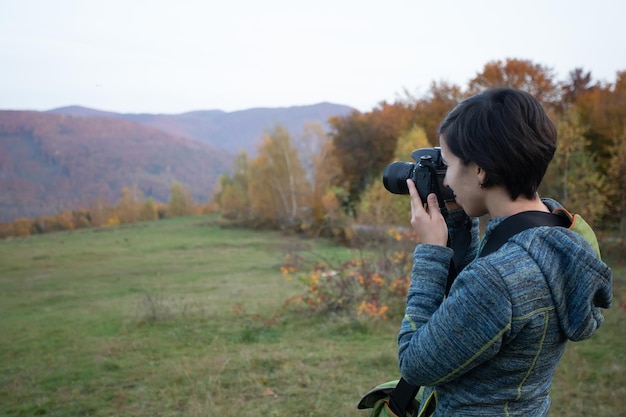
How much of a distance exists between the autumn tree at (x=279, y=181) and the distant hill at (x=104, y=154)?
1778 millimetres

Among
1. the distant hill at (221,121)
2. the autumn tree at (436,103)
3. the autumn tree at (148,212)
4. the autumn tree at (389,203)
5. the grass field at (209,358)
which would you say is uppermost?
the distant hill at (221,121)

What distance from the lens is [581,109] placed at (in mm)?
24031

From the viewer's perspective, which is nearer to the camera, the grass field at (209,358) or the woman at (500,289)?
the woman at (500,289)

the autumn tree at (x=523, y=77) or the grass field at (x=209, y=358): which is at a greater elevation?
the autumn tree at (x=523, y=77)

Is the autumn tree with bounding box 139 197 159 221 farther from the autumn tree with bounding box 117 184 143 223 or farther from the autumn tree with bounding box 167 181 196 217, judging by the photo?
the autumn tree with bounding box 167 181 196 217

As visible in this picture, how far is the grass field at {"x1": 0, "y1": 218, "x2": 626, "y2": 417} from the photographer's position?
4.18m

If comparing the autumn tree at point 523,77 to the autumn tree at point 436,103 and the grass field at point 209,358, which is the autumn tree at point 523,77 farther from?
the grass field at point 209,358

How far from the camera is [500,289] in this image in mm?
1131

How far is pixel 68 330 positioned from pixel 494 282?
345 inches

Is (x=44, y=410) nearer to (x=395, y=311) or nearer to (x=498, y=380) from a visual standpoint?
(x=498, y=380)

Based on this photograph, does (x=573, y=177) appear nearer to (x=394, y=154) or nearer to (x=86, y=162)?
(x=394, y=154)

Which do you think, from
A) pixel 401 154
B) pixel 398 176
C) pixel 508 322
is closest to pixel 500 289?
pixel 508 322

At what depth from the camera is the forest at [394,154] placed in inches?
716

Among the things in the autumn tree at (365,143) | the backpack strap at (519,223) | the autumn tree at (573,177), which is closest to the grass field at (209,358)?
the backpack strap at (519,223)
